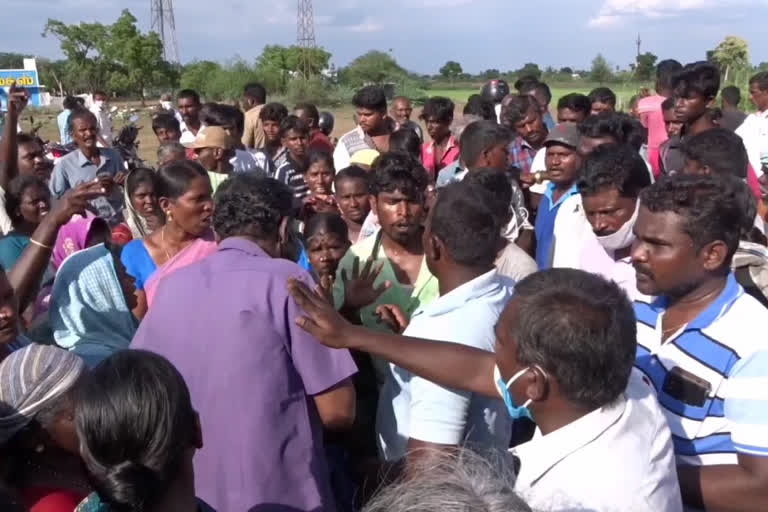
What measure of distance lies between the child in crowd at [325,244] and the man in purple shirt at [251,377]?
4.54ft

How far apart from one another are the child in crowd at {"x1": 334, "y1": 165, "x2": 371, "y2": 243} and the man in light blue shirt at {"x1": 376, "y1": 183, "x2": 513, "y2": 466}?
198 centimetres

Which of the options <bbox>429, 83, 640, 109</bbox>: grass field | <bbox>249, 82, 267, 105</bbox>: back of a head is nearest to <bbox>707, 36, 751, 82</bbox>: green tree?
<bbox>429, 83, 640, 109</bbox>: grass field

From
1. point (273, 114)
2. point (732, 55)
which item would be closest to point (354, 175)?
point (273, 114)

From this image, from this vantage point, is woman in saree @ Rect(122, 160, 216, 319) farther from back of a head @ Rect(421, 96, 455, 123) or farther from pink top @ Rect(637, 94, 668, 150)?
pink top @ Rect(637, 94, 668, 150)

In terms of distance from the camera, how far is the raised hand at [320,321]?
85.0 inches

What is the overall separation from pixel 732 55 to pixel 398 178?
64.4 ft

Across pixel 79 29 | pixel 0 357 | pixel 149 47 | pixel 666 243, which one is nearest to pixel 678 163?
pixel 666 243

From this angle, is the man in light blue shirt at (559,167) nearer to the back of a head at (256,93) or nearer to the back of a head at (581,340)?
the back of a head at (581,340)

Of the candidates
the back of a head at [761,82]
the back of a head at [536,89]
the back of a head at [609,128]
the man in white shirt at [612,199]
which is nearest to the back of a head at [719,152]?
the man in white shirt at [612,199]

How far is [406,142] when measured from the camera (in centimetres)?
623

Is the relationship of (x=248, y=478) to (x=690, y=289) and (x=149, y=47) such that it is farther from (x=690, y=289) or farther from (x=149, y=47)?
(x=149, y=47)

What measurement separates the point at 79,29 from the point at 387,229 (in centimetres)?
4806

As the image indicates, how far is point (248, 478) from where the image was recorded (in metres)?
2.27

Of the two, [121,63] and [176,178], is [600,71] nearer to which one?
[121,63]
